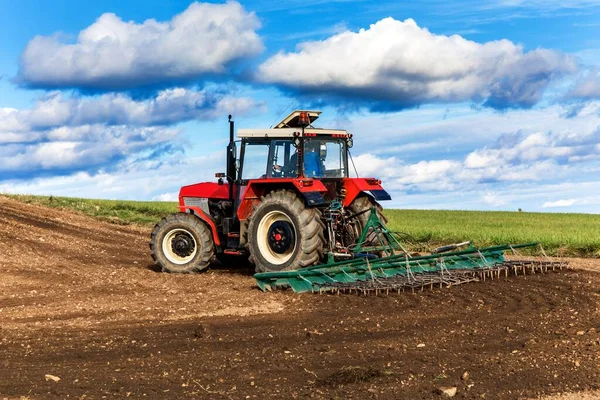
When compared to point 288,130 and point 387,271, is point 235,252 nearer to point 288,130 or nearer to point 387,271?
point 288,130

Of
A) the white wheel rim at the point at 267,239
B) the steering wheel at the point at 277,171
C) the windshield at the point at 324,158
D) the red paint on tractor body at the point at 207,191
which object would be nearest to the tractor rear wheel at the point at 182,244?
the red paint on tractor body at the point at 207,191

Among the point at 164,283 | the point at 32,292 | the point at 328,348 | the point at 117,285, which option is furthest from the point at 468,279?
the point at 32,292

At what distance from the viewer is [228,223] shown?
1350 centimetres

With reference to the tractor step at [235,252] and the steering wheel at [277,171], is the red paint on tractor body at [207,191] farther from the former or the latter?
the steering wheel at [277,171]

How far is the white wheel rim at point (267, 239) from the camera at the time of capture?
12305 millimetres

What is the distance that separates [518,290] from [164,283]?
5.87m

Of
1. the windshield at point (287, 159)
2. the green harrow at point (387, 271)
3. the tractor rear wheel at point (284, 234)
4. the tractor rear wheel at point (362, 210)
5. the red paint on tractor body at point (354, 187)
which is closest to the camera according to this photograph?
the green harrow at point (387, 271)

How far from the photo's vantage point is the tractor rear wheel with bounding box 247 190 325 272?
468 inches

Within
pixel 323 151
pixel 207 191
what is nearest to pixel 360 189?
pixel 323 151

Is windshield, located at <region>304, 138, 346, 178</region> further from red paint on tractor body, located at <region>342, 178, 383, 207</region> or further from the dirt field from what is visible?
the dirt field

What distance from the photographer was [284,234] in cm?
1226

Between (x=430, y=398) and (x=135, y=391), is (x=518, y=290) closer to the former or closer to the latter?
(x=430, y=398)

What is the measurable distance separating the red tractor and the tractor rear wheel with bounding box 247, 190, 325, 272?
0.02m

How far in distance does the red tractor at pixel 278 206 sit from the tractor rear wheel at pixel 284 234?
0.02m
